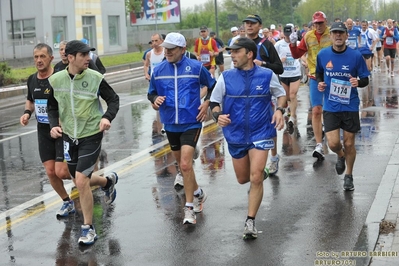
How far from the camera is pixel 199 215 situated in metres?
8.61

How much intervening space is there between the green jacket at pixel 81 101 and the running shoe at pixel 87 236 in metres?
0.91

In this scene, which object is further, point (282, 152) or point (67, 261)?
point (282, 152)

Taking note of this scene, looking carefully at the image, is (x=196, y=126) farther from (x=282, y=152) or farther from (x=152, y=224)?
(x=282, y=152)

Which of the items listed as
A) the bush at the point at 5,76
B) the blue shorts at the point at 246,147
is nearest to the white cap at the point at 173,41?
the blue shorts at the point at 246,147

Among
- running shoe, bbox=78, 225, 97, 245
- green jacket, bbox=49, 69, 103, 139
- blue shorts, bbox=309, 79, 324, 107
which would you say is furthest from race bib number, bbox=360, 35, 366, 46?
running shoe, bbox=78, 225, 97, 245

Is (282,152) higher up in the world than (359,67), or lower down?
lower down

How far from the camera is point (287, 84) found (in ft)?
49.3

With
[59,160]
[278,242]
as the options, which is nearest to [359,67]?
[278,242]

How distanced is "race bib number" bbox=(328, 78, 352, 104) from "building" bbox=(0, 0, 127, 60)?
111 feet

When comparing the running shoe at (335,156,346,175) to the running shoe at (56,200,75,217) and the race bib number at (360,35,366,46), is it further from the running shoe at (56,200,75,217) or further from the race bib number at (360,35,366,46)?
the race bib number at (360,35,366,46)

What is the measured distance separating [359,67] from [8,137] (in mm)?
8397

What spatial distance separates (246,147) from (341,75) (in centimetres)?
215

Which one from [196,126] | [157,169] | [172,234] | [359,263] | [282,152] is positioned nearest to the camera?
[359,263]

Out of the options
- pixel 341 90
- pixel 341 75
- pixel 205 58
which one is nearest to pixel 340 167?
pixel 341 90
